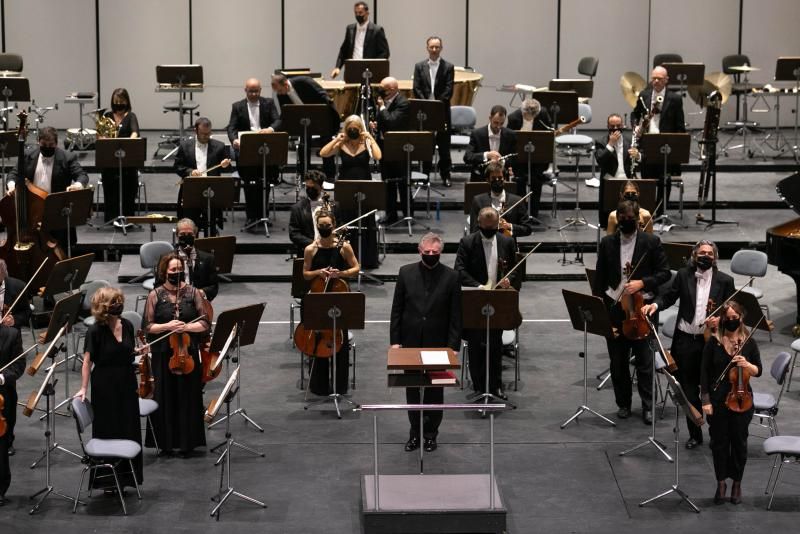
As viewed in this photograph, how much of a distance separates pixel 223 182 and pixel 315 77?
4.88 meters

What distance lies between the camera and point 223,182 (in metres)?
13.8

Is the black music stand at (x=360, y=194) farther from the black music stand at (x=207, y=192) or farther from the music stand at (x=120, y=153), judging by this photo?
the music stand at (x=120, y=153)

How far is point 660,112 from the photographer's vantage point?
1547 centimetres

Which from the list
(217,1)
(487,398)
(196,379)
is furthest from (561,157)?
(196,379)

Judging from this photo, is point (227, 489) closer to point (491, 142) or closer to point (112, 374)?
point (112, 374)

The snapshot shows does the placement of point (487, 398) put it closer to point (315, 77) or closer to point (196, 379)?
point (196, 379)

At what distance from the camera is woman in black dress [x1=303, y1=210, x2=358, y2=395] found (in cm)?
1112

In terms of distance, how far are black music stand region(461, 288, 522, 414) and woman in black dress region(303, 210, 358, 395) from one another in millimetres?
1101

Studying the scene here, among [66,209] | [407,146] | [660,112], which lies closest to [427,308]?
[66,209]

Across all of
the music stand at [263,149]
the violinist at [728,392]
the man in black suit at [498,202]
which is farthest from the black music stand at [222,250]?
the violinist at [728,392]

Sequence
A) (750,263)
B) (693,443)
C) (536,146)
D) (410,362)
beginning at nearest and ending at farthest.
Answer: (410,362), (693,443), (750,263), (536,146)

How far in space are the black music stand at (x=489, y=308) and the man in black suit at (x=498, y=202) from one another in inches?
78.0

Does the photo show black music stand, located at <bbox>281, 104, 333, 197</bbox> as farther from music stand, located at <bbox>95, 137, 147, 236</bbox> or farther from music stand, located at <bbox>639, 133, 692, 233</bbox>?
music stand, located at <bbox>639, 133, 692, 233</bbox>

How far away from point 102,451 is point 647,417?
160 inches
